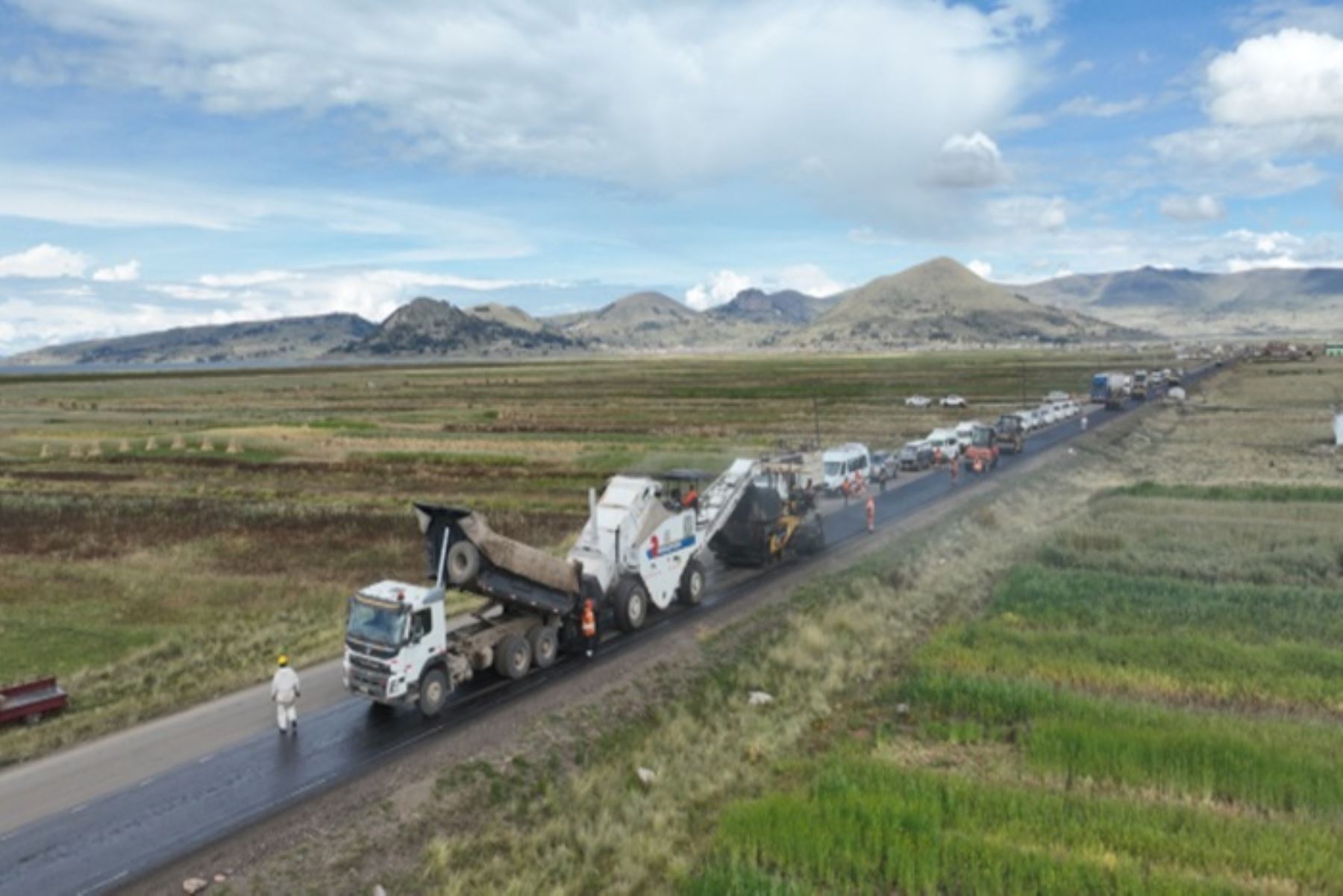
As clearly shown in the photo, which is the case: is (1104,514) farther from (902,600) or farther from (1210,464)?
(1210,464)

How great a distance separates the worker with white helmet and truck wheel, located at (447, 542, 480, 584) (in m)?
3.63

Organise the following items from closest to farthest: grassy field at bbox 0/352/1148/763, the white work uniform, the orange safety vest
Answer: the white work uniform, the orange safety vest, grassy field at bbox 0/352/1148/763

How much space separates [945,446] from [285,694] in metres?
44.7

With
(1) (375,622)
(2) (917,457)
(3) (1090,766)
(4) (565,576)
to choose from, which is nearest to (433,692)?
(1) (375,622)

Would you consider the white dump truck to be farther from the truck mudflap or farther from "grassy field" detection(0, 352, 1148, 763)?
"grassy field" detection(0, 352, 1148, 763)

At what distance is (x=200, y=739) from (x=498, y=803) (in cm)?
685

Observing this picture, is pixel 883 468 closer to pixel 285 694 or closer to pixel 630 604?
pixel 630 604

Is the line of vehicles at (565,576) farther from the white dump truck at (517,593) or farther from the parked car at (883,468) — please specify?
the parked car at (883,468)

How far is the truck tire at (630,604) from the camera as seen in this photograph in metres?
22.4

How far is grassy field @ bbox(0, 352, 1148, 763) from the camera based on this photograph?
Answer: 2341cm

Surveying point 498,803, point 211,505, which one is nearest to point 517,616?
point 498,803

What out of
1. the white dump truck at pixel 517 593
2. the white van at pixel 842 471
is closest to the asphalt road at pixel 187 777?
the white dump truck at pixel 517 593

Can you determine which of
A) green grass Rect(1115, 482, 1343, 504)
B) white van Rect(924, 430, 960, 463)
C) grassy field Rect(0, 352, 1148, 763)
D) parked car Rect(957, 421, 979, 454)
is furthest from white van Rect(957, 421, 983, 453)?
green grass Rect(1115, 482, 1343, 504)

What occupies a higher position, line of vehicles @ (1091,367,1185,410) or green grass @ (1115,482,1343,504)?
line of vehicles @ (1091,367,1185,410)
